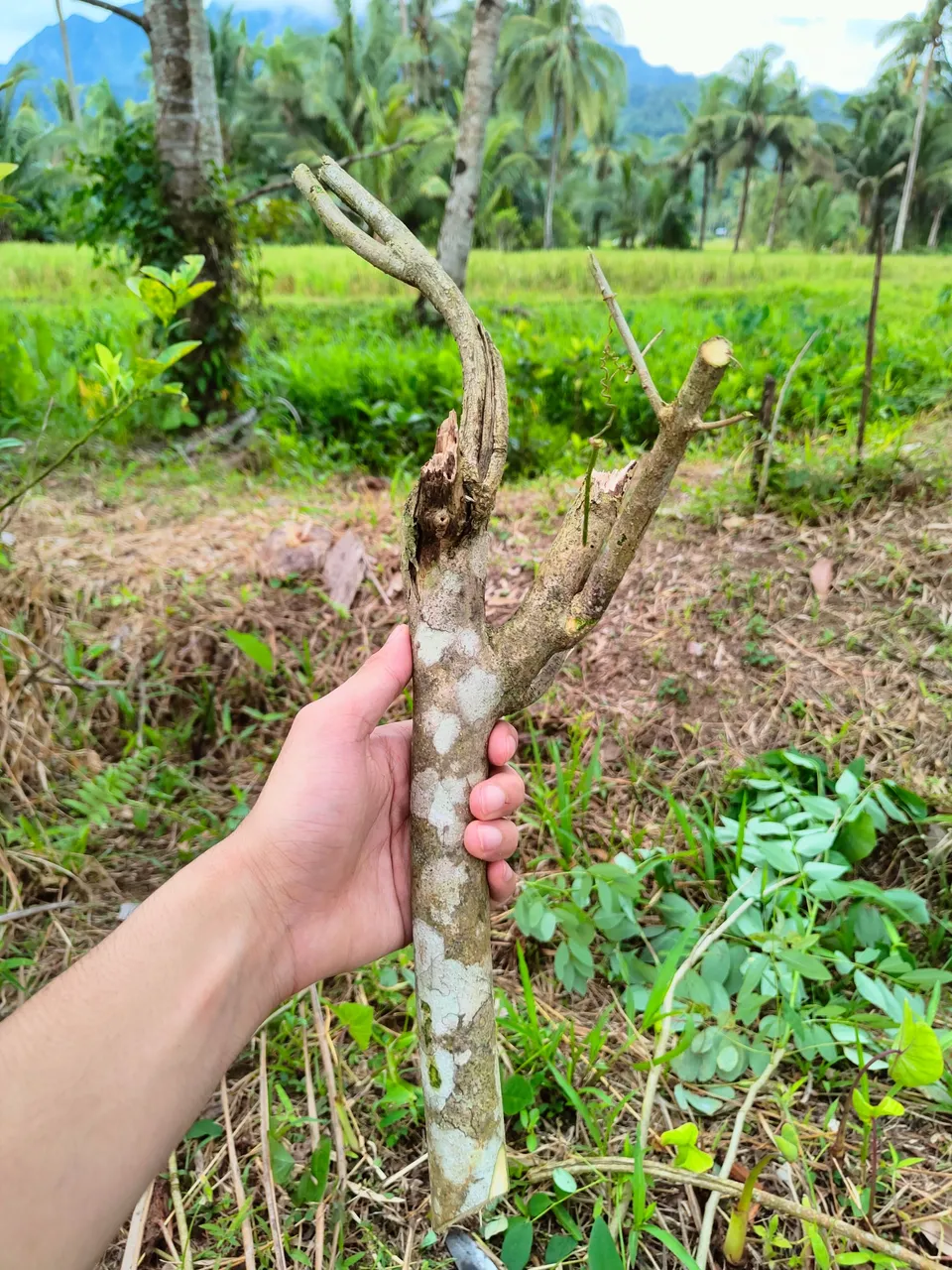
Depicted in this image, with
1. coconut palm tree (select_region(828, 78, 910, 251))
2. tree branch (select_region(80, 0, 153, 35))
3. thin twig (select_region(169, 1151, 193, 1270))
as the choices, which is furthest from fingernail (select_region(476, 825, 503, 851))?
coconut palm tree (select_region(828, 78, 910, 251))

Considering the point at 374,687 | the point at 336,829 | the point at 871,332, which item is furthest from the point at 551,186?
the point at 336,829

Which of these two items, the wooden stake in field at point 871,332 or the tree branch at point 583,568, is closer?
the tree branch at point 583,568

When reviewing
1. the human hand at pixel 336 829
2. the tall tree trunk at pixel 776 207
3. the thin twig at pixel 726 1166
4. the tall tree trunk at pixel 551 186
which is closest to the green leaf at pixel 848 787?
the thin twig at pixel 726 1166

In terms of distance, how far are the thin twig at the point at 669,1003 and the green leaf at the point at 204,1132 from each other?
0.77m

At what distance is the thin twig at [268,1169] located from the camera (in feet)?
3.92

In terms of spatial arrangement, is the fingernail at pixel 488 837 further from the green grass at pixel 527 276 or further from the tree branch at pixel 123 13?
the green grass at pixel 527 276

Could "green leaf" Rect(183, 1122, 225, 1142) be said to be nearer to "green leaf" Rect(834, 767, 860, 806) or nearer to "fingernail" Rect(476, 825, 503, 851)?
"fingernail" Rect(476, 825, 503, 851)

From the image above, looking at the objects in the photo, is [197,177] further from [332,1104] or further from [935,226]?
[935,226]

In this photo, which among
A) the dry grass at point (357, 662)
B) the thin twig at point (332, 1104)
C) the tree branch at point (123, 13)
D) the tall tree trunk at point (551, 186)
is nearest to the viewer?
the thin twig at point (332, 1104)

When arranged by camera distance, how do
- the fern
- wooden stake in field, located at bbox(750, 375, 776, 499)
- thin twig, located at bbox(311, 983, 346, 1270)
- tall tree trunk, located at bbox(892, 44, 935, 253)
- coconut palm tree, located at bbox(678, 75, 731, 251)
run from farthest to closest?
coconut palm tree, located at bbox(678, 75, 731, 251), tall tree trunk, located at bbox(892, 44, 935, 253), wooden stake in field, located at bbox(750, 375, 776, 499), the fern, thin twig, located at bbox(311, 983, 346, 1270)

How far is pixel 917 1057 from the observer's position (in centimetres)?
100

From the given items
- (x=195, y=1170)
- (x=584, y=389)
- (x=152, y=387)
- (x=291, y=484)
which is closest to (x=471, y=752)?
(x=195, y=1170)

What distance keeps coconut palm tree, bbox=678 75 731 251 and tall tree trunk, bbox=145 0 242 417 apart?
46824 millimetres

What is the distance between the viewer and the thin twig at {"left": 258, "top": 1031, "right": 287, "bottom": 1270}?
1194 mm
